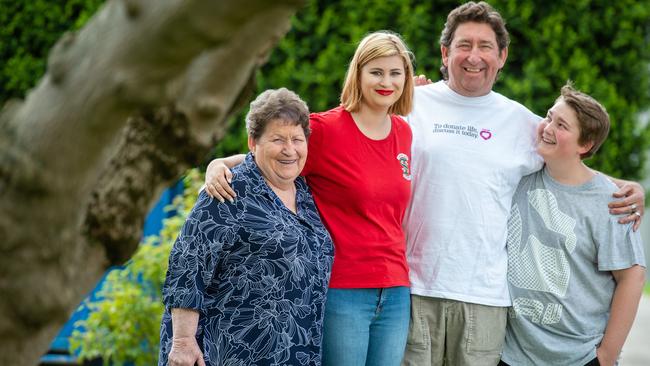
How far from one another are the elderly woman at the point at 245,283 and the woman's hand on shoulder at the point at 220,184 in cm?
3

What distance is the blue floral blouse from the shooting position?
10.6 ft

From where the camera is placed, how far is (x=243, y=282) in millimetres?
3246

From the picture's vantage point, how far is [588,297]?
3756 millimetres

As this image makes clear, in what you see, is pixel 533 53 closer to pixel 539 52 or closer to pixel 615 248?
pixel 539 52

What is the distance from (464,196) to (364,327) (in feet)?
2.29

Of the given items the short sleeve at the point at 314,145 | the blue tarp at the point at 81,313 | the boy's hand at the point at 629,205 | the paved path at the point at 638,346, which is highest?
the short sleeve at the point at 314,145

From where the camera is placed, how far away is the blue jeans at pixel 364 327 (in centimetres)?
347

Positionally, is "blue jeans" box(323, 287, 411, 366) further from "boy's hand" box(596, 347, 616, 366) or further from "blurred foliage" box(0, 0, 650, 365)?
"blurred foliage" box(0, 0, 650, 365)

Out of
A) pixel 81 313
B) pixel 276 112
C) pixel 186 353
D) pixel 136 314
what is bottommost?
pixel 81 313

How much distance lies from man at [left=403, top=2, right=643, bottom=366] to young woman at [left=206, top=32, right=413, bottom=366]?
135 mm

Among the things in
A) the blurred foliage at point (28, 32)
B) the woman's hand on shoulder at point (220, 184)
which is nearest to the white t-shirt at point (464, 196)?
the woman's hand on shoulder at point (220, 184)

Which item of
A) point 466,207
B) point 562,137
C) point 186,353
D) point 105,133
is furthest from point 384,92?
point 105,133

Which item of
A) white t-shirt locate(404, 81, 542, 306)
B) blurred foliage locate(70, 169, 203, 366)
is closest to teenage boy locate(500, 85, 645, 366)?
white t-shirt locate(404, 81, 542, 306)

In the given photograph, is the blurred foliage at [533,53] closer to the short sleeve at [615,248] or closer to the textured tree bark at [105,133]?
the short sleeve at [615,248]
